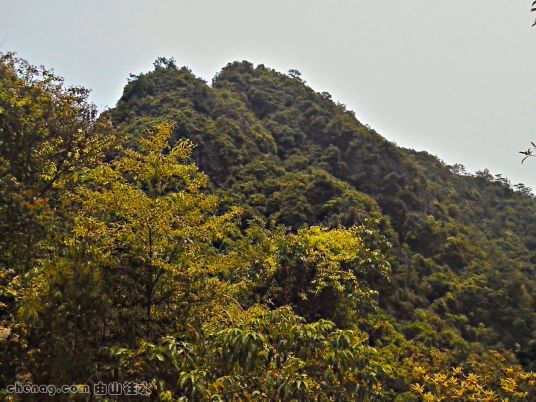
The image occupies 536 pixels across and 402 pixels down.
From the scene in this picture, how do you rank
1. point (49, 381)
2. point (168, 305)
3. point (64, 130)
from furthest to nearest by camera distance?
point (64, 130), point (168, 305), point (49, 381)

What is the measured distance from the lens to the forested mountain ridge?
1035 inches

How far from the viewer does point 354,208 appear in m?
27.0

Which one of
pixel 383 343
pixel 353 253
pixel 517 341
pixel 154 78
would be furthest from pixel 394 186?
pixel 353 253

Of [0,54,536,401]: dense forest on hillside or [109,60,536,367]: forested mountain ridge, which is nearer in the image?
[0,54,536,401]: dense forest on hillside

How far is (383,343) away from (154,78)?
26.5 metres

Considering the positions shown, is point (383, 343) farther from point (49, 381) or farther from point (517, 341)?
point (49, 381)

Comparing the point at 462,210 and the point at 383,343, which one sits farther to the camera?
the point at 462,210

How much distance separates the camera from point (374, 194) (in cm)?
3366

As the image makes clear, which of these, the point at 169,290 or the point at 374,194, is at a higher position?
the point at 374,194

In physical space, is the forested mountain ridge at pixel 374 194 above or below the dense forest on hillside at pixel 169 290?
above

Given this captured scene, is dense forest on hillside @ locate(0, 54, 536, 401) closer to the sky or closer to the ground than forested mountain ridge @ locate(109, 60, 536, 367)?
closer to the ground

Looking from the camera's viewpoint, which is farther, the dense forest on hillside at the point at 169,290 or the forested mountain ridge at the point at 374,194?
the forested mountain ridge at the point at 374,194

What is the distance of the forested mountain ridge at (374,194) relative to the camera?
Answer: 2630 centimetres

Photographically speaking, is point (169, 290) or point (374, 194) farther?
point (374, 194)
